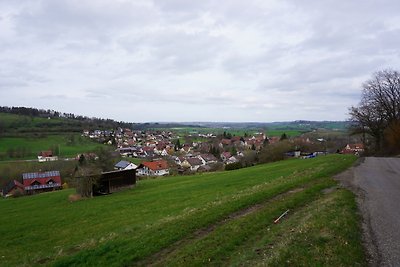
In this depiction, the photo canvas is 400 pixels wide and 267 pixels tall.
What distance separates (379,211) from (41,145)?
143 m

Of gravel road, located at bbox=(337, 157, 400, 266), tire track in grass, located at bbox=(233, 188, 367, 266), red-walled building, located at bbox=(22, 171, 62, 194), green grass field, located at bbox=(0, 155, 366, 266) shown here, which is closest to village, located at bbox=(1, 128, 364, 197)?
red-walled building, located at bbox=(22, 171, 62, 194)

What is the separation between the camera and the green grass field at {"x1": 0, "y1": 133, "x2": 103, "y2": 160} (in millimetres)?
120938

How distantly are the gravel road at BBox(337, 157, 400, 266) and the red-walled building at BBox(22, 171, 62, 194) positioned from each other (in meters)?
74.5

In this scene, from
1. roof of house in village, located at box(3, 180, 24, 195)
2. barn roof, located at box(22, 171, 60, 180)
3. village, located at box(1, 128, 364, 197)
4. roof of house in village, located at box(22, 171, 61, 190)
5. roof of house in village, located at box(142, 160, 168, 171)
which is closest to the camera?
village, located at box(1, 128, 364, 197)

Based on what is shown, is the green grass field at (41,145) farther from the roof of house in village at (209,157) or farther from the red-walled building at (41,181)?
the roof of house in village at (209,157)

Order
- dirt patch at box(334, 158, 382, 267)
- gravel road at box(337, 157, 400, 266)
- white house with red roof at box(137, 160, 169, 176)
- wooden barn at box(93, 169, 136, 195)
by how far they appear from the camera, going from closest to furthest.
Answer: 1. dirt patch at box(334, 158, 382, 267)
2. gravel road at box(337, 157, 400, 266)
3. wooden barn at box(93, 169, 136, 195)
4. white house with red roof at box(137, 160, 169, 176)

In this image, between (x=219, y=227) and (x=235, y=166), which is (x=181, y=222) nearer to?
(x=219, y=227)

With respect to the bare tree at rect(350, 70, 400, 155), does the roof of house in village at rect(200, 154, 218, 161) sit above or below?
below

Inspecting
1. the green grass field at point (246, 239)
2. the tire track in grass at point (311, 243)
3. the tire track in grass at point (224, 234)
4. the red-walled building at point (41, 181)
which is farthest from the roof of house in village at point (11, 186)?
the tire track in grass at point (311, 243)

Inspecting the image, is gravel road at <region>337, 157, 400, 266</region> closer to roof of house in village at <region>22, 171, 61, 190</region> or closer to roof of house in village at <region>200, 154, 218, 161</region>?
roof of house in village at <region>22, 171, 61, 190</region>

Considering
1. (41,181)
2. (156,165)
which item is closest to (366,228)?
(41,181)

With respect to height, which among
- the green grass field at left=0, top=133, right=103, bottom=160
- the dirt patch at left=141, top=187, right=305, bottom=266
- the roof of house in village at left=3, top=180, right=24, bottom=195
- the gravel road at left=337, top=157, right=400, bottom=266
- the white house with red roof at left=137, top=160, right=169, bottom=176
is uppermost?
the gravel road at left=337, top=157, right=400, bottom=266

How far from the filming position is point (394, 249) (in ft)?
28.8

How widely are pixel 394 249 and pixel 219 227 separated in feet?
18.2
